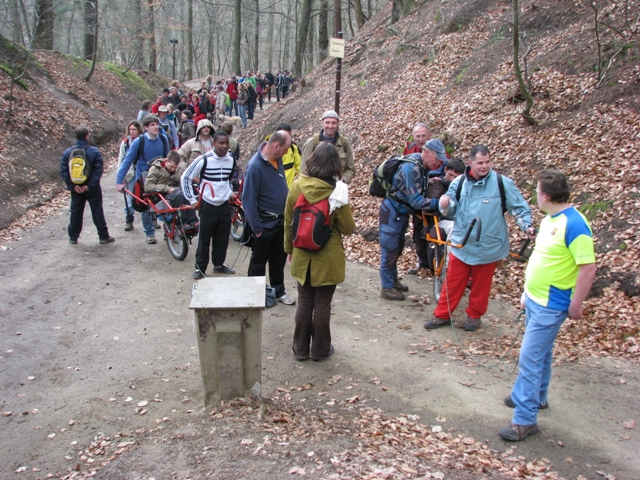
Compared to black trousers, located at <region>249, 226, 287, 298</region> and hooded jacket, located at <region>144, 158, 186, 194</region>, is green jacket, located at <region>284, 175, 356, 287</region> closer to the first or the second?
black trousers, located at <region>249, 226, 287, 298</region>

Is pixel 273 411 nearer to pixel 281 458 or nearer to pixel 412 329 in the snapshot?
pixel 281 458

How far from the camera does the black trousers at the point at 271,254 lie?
265 inches

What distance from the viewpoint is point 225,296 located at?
434cm

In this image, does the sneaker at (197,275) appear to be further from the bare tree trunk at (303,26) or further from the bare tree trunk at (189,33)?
the bare tree trunk at (189,33)

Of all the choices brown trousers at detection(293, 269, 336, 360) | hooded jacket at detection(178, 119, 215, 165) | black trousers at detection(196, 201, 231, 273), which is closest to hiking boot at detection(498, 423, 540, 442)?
brown trousers at detection(293, 269, 336, 360)

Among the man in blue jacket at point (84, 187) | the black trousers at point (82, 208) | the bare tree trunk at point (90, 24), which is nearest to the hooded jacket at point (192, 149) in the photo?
the man in blue jacket at point (84, 187)

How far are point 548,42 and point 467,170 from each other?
8193 millimetres

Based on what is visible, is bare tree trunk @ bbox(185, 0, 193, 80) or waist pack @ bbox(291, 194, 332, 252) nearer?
waist pack @ bbox(291, 194, 332, 252)

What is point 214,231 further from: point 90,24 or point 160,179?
point 90,24

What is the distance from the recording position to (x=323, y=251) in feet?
16.9

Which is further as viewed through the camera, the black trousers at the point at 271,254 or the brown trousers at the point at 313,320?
the black trousers at the point at 271,254

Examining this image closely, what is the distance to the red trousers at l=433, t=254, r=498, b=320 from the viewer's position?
240 inches

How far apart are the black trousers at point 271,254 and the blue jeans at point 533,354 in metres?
3.34

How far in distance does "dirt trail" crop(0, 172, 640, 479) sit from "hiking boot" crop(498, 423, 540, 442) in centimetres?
7
